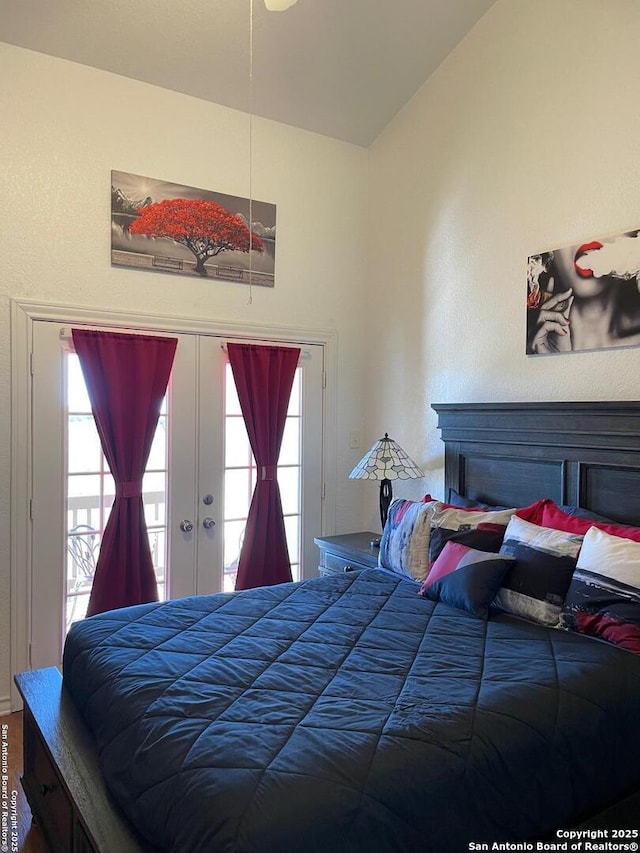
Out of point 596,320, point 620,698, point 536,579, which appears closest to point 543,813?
point 620,698

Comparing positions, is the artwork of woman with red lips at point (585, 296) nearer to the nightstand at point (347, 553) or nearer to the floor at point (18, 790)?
the nightstand at point (347, 553)

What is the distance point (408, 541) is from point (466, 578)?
48 cm

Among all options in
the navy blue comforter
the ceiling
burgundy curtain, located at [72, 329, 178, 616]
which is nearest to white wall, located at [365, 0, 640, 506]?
the ceiling

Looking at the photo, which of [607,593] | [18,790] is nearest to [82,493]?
[18,790]

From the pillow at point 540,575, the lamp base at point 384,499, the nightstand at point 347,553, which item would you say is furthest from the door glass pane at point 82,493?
the pillow at point 540,575

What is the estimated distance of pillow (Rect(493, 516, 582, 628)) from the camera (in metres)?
2.15

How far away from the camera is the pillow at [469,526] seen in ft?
8.14

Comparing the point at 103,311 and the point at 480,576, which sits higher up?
the point at 103,311

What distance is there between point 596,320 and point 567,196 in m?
0.63

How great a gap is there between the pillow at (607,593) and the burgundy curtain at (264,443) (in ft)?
6.46

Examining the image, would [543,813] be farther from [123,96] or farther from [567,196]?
[123,96]

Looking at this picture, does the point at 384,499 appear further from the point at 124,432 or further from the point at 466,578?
the point at 124,432

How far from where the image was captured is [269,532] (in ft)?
12.1

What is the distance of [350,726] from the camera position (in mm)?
1438
